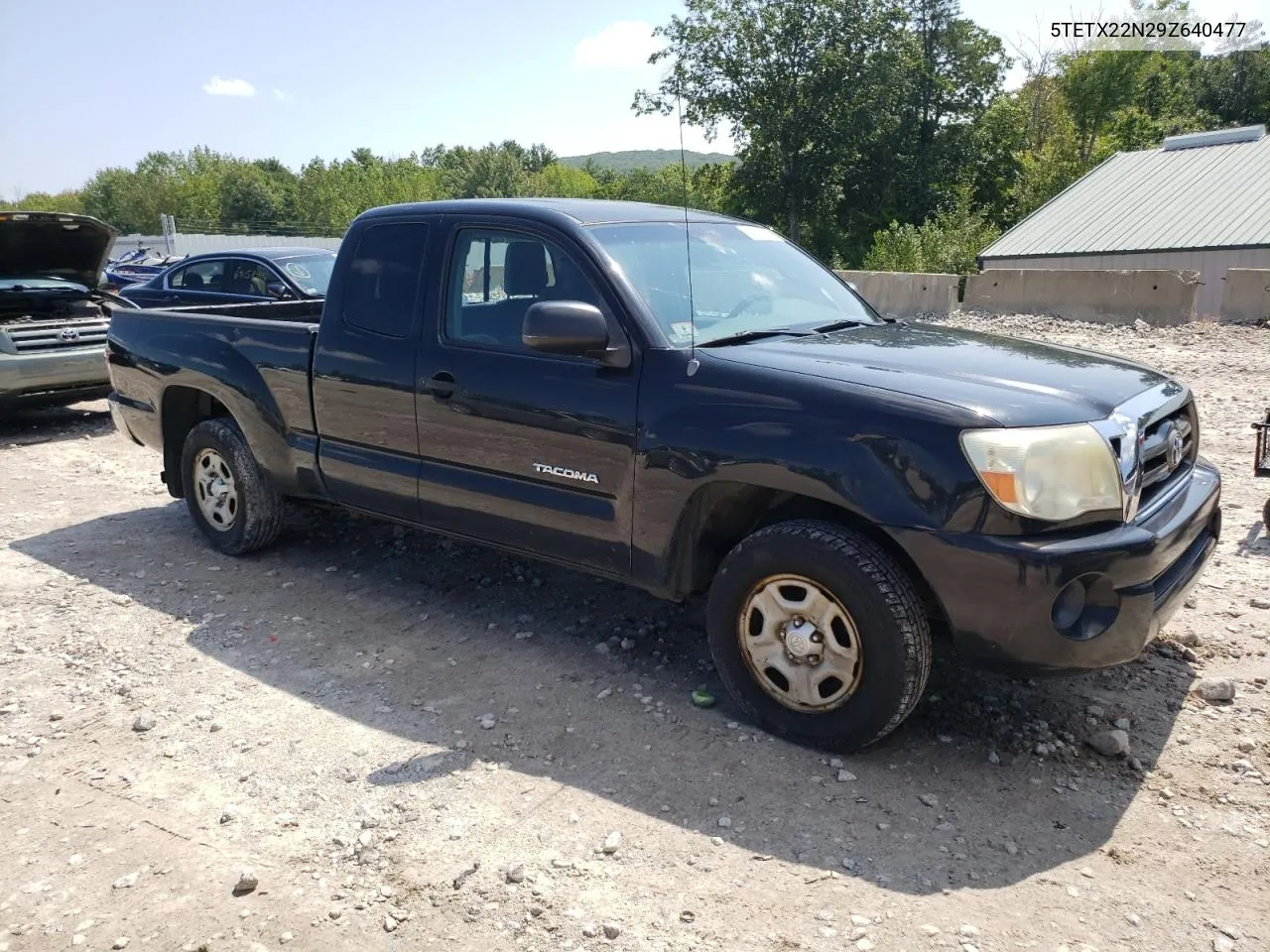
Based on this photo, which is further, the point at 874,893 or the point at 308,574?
the point at 308,574

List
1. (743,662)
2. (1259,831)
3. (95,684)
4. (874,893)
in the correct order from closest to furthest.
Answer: (874,893) < (1259,831) < (743,662) < (95,684)

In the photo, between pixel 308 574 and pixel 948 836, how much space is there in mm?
3815

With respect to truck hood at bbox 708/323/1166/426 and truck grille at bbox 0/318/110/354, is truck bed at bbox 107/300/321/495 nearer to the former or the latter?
truck hood at bbox 708/323/1166/426

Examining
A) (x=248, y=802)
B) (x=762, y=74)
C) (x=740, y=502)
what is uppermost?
(x=762, y=74)

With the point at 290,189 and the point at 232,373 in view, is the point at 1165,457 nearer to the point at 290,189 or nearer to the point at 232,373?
the point at 232,373

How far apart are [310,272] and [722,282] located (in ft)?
24.6

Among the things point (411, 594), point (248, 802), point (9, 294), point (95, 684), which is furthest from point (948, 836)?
point (9, 294)

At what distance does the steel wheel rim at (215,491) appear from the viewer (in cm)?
582

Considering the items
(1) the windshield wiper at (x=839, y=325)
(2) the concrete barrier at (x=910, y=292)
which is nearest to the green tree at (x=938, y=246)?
(2) the concrete barrier at (x=910, y=292)

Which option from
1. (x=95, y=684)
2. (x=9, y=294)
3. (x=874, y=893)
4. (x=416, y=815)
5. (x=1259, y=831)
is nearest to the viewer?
(x=874, y=893)

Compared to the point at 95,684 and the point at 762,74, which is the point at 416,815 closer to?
the point at 95,684

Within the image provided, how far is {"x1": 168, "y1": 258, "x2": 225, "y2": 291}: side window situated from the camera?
11.4 meters

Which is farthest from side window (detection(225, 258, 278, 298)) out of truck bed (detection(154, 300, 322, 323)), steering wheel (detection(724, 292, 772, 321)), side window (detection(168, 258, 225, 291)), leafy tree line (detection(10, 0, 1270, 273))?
leafy tree line (detection(10, 0, 1270, 273))

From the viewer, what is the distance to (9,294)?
9.80m
